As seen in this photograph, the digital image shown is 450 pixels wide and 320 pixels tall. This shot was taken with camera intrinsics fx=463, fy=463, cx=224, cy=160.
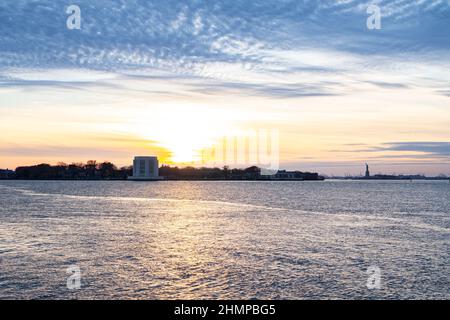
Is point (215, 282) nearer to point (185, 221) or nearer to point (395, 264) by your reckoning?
point (395, 264)

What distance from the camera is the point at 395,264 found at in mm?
33531

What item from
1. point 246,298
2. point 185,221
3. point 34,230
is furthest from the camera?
point 185,221

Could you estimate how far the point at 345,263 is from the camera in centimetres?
3347

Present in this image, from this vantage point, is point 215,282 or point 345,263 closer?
point 215,282

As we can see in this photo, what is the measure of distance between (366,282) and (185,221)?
41.2m

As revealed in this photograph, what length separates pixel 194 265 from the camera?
32344 millimetres

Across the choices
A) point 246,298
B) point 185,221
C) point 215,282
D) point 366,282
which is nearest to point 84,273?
point 215,282
